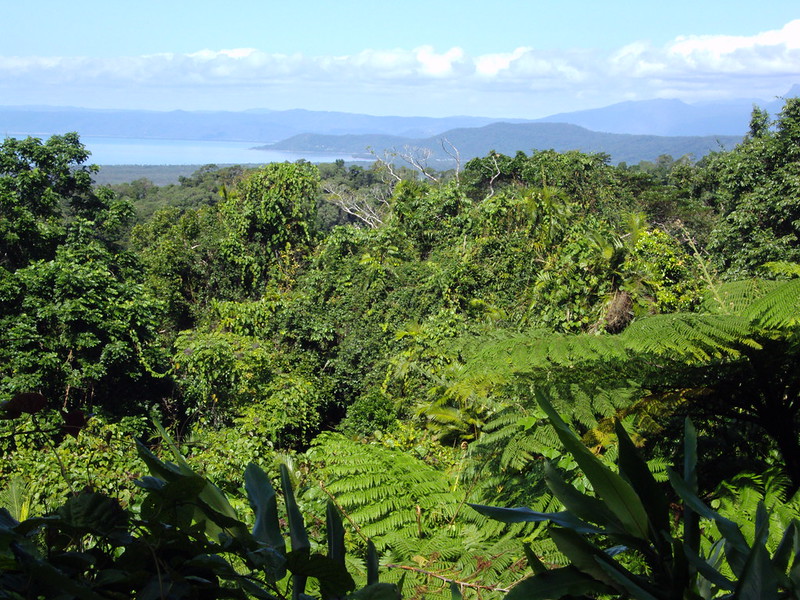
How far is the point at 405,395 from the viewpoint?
8.16 meters

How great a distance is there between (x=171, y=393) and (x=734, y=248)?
1082 centimetres

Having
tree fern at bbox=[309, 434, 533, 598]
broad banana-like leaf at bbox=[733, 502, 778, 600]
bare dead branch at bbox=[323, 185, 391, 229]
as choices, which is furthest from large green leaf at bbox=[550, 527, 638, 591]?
bare dead branch at bbox=[323, 185, 391, 229]

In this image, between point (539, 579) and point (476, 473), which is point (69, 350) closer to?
point (476, 473)

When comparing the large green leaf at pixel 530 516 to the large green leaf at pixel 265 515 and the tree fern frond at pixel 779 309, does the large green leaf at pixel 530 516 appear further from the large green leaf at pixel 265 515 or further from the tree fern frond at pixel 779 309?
the tree fern frond at pixel 779 309

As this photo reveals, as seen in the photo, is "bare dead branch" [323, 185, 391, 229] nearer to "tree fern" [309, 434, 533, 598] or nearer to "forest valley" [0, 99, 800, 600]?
"forest valley" [0, 99, 800, 600]

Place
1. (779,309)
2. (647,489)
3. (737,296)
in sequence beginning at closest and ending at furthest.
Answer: (647,489), (779,309), (737,296)

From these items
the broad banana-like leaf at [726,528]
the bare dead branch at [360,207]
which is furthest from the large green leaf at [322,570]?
the bare dead branch at [360,207]

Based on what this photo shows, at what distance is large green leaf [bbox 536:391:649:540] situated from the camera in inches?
25.1

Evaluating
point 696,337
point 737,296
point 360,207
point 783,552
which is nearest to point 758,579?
point 783,552

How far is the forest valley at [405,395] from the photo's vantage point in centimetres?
69

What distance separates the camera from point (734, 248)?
40.4 ft

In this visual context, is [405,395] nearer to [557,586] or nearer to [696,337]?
[696,337]

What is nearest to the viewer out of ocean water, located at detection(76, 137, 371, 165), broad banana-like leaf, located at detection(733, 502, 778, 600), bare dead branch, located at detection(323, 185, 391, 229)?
broad banana-like leaf, located at detection(733, 502, 778, 600)

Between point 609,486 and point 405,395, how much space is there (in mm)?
7583
